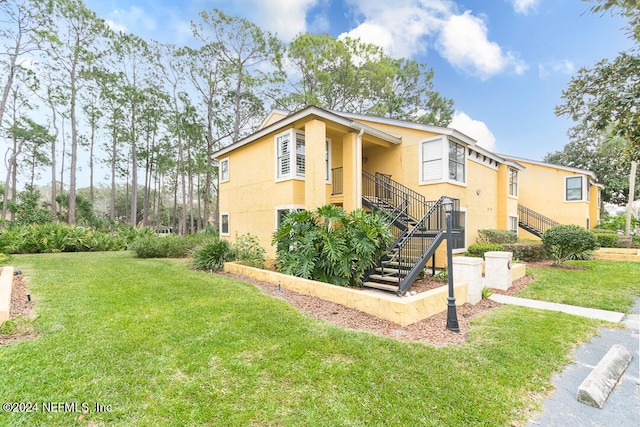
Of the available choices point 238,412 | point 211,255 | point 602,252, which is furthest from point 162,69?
point 602,252

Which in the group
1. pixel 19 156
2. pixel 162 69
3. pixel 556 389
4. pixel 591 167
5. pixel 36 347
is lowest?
pixel 556 389

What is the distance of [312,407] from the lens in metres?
2.63

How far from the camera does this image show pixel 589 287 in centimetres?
766

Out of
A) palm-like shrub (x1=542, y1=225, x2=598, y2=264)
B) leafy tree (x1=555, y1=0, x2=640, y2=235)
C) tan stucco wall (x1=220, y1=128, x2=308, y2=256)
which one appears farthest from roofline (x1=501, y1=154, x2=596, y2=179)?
tan stucco wall (x1=220, y1=128, x2=308, y2=256)

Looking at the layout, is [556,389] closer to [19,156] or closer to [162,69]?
[162,69]

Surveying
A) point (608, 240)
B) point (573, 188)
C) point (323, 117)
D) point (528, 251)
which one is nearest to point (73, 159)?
point (323, 117)

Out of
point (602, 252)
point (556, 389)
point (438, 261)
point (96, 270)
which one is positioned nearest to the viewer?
point (556, 389)

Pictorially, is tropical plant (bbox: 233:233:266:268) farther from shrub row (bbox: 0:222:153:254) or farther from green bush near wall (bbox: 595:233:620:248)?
green bush near wall (bbox: 595:233:620:248)

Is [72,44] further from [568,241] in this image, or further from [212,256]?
[568,241]

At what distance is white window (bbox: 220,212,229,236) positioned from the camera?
13526mm

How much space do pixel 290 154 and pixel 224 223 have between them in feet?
19.6

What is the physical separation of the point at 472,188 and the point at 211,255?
35.7 feet

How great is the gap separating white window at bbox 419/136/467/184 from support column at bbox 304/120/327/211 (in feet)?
13.9

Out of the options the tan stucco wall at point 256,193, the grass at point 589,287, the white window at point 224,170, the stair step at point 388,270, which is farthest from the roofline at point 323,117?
the grass at point 589,287
